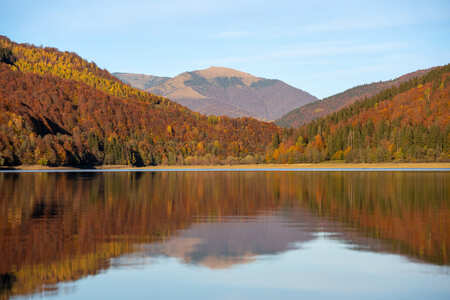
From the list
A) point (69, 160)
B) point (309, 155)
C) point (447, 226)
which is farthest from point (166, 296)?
point (309, 155)

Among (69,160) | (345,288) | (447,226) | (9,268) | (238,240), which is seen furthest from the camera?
(69,160)

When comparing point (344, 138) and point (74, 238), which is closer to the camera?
point (74, 238)

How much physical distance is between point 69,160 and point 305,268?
545ft

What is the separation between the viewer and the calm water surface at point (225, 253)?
43.8 ft

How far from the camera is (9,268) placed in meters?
15.1

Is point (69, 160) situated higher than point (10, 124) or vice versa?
point (10, 124)

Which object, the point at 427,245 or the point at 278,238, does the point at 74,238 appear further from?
the point at 427,245

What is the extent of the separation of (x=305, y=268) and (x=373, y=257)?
279cm

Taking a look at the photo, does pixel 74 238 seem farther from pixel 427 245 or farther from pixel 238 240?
pixel 427 245

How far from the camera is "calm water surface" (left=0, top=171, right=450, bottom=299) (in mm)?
13344

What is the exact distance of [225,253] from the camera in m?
18.0

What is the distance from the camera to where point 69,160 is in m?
173

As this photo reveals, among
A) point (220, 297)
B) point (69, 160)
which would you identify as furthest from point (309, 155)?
point (220, 297)

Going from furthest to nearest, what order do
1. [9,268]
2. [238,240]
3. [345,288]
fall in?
[238,240]
[9,268]
[345,288]
